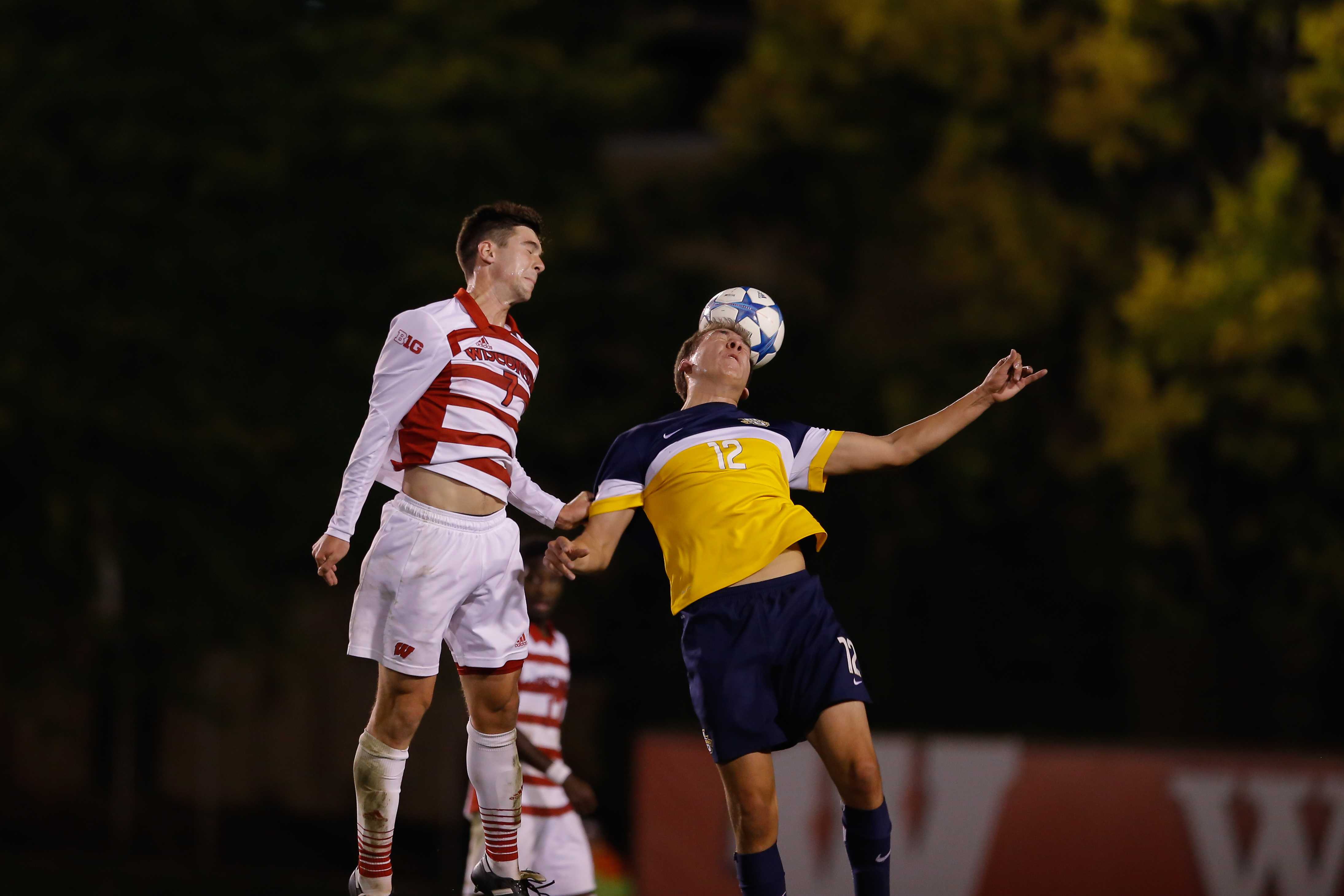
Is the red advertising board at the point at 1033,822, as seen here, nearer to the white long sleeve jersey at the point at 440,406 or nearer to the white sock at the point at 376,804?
the white sock at the point at 376,804

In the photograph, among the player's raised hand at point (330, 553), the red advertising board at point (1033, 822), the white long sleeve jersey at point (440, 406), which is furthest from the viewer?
the red advertising board at point (1033, 822)

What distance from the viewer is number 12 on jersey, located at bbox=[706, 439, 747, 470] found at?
5352mm

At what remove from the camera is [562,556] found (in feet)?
16.6

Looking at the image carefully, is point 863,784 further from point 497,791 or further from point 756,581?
point 497,791

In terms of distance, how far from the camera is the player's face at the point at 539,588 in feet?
22.6

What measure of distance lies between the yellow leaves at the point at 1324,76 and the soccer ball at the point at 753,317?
728 cm

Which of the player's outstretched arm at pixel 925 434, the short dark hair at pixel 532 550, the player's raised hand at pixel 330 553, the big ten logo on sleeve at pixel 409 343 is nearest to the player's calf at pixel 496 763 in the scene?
the player's raised hand at pixel 330 553

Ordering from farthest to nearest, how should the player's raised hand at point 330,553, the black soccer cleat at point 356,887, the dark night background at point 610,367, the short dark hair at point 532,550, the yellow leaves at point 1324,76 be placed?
the dark night background at point 610,367
the yellow leaves at point 1324,76
the short dark hair at point 532,550
the black soccer cleat at point 356,887
the player's raised hand at point 330,553

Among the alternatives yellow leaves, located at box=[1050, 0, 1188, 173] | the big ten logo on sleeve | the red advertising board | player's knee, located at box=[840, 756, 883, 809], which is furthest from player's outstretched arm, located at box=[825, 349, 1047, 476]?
yellow leaves, located at box=[1050, 0, 1188, 173]

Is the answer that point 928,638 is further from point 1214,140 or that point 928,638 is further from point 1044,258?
point 1214,140

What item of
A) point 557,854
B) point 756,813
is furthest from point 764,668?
point 557,854

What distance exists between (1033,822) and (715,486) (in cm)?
606

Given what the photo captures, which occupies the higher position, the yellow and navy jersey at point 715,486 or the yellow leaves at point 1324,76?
the yellow leaves at point 1324,76

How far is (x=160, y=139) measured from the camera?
14000 millimetres
